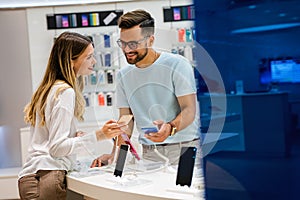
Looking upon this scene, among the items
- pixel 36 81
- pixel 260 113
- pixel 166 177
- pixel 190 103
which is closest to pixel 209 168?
pixel 260 113

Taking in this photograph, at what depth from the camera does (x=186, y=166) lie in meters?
1.73

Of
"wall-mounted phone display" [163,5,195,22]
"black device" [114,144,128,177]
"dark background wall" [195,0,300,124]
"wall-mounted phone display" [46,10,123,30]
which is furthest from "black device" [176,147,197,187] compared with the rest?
"wall-mounted phone display" [46,10,123,30]

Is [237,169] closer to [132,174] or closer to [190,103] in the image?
[190,103]

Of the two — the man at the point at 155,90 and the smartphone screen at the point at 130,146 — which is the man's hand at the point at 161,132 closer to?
the man at the point at 155,90

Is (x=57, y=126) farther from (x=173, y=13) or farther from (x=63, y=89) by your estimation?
(x=173, y=13)

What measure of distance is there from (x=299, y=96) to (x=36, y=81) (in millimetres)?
4710

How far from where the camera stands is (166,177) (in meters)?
1.97

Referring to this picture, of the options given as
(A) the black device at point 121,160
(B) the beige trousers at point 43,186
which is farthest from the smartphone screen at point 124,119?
(B) the beige trousers at point 43,186

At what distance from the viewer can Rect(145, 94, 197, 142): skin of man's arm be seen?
73.1 inches

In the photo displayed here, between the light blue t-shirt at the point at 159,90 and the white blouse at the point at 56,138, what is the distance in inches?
11.4

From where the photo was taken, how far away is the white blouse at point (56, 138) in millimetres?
1987

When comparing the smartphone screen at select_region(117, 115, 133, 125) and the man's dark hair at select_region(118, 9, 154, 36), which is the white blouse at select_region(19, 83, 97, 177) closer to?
the smartphone screen at select_region(117, 115, 133, 125)

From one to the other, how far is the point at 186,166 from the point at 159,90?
47 cm

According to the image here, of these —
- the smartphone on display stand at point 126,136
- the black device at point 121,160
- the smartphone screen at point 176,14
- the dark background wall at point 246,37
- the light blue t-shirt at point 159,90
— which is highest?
the smartphone screen at point 176,14
